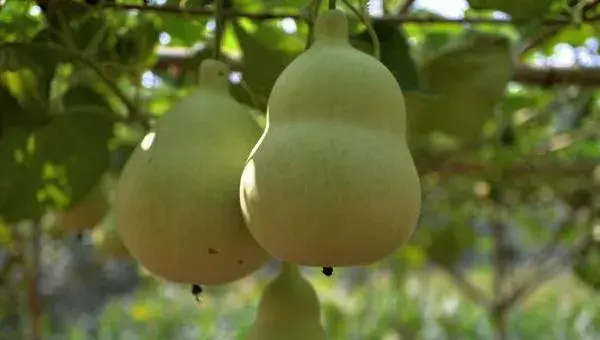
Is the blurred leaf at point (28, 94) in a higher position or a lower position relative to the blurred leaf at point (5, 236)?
higher

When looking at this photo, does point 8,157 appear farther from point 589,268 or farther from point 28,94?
point 589,268

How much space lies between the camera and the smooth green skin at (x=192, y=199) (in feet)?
1.84

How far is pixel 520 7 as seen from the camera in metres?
0.77

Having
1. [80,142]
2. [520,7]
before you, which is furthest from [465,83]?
[80,142]

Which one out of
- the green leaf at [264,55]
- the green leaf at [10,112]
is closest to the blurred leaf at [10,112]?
the green leaf at [10,112]

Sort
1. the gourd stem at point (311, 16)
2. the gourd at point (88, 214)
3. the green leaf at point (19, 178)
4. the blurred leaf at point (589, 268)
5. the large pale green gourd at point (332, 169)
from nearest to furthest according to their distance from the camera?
1. the large pale green gourd at point (332, 169)
2. the gourd stem at point (311, 16)
3. the green leaf at point (19, 178)
4. the gourd at point (88, 214)
5. the blurred leaf at point (589, 268)

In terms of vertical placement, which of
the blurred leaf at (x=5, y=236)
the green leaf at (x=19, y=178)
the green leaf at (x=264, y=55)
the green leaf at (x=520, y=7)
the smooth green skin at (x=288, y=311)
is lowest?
the blurred leaf at (x=5, y=236)

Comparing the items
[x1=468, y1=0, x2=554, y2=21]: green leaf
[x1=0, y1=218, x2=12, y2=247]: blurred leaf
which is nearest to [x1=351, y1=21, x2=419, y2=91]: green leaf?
[x1=468, y1=0, x2=554, y2=21]: green leaf

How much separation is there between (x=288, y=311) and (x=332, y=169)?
0.72ft

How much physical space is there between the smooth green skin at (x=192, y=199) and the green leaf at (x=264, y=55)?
0.17 m

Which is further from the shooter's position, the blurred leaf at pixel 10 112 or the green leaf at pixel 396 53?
the blurred leaf at pixel 10 112

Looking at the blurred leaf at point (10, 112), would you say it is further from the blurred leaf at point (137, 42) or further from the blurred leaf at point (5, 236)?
the blurred leaf at point (5, 236)

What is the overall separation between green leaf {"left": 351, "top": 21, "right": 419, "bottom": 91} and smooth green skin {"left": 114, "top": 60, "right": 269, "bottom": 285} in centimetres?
18

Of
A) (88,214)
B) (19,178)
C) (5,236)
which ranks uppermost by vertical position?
(19,178)
